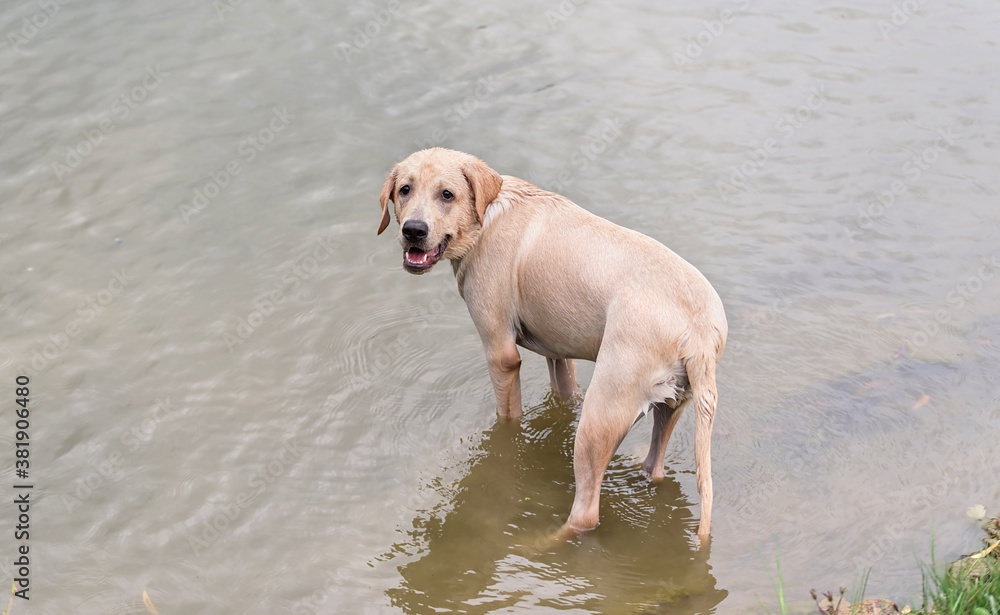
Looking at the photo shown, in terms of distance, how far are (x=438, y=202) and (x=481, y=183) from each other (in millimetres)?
304

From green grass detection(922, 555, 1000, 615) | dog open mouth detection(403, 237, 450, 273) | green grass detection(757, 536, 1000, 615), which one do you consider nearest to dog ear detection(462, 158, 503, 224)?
dog open mouth detection(403, 237, 450, 273)

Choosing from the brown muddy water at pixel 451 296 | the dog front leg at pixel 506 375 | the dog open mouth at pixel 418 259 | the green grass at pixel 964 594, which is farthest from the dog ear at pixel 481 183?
the green grass at pixel 964 594

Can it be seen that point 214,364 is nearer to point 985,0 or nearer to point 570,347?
point 570,347

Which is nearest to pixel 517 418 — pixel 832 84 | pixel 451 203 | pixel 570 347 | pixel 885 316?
pixel 570 347

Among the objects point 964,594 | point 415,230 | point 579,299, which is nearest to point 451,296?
point 415,230

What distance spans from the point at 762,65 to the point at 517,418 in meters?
6.68

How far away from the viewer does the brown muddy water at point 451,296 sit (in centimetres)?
562

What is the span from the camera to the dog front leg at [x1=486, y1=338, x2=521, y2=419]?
19.7 feet

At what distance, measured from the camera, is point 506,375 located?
617 cm

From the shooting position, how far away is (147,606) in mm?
5324

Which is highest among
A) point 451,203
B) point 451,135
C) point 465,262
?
point 451,203

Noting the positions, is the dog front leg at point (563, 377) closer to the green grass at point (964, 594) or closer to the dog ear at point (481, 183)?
the dog ear at point (481, 183)

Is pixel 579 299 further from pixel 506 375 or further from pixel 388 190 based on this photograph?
pixel 388 190

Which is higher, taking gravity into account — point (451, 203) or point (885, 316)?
point (451, 203)
